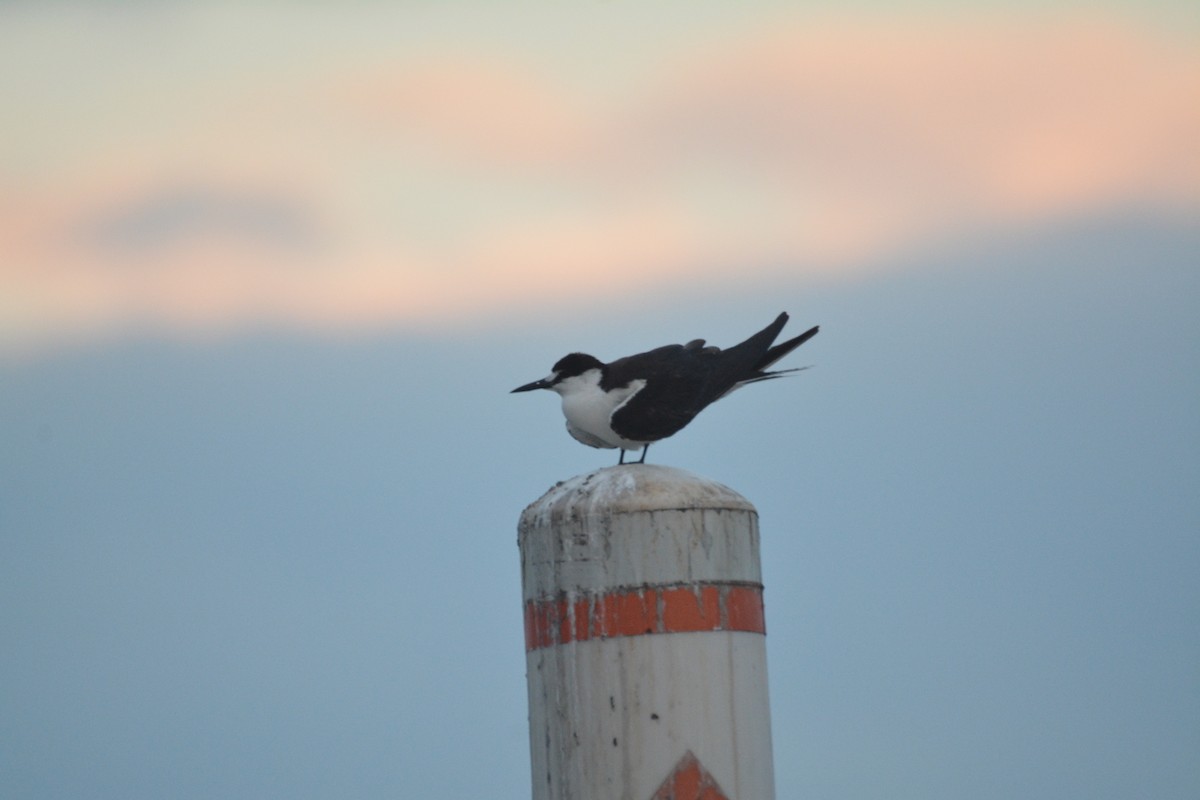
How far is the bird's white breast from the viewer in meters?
7.90

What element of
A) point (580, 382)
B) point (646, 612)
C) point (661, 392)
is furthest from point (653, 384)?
point (646, 612)

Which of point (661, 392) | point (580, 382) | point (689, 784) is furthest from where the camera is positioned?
point (580, 382)

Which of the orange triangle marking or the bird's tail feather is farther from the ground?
the bird's tail feather

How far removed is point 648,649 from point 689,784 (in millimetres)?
496

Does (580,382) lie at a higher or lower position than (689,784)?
higher

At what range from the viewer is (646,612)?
205 inches

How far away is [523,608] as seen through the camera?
560cm

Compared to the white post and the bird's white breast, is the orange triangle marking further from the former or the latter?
the bird's white breast

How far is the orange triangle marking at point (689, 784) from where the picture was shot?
5148 millimetres

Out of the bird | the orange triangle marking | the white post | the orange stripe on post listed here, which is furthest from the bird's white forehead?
the orange triangle marking

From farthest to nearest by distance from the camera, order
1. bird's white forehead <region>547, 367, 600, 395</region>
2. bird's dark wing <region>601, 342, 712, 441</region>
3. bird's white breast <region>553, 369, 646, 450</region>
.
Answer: bird's white forehead <region>547, 367, 600, 395</region>, bird's white breast <region>553, 369, 646, 450</region>, bird's dark wing <region>601, 342, 712, 441</region>

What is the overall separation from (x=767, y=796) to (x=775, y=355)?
10.8 ft

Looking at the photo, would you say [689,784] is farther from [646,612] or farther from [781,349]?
[781,349]

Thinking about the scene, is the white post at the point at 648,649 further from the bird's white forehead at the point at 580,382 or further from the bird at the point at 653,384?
the bird's white forehead at the point at 580,382
